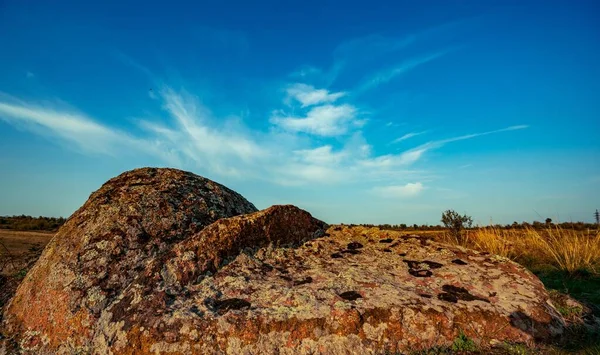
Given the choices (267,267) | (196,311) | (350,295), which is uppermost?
(267,267)

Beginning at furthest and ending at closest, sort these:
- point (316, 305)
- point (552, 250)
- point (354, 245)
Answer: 1. point (552, 250)
2. point (354, 245)
3. point (316, 305)

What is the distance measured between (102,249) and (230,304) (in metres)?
1.73

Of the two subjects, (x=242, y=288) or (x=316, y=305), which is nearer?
(x=316, y=305)

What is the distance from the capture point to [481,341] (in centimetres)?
328

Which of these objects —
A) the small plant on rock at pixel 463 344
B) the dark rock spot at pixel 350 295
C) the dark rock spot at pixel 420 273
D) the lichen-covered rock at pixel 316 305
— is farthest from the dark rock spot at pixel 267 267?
the small plant on rock at pixel 463 344

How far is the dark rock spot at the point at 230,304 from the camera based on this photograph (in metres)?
3.30

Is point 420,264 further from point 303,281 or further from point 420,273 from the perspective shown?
point 303,281

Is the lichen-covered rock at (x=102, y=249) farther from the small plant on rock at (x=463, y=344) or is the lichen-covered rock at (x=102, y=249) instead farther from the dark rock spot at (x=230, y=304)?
the small plant on rock at (x=463, y=344)

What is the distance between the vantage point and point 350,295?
138 inches

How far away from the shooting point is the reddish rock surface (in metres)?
3.12

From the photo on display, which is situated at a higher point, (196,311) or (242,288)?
(242,288)

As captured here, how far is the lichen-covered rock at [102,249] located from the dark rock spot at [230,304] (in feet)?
3.62

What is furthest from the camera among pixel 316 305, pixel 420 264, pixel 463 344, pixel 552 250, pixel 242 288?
pixel 552 250

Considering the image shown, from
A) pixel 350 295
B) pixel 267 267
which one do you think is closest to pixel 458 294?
pixel 350 295
